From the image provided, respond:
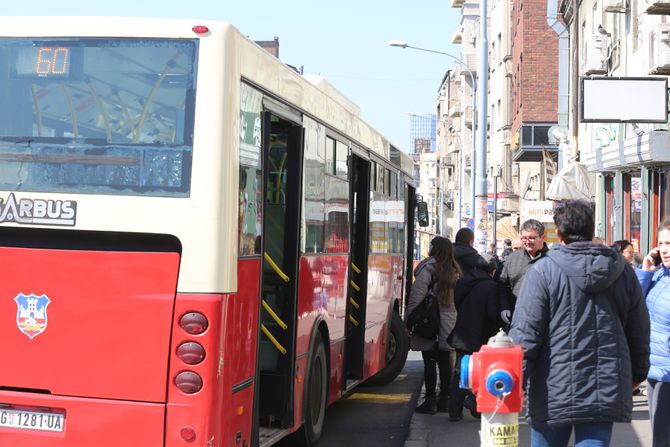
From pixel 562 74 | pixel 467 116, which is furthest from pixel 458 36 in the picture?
pixel 562 74

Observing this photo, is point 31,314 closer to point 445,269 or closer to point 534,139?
point 445,269

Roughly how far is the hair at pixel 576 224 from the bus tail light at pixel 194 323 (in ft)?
6.88

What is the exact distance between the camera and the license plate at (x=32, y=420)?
23.7 feet

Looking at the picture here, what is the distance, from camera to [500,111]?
2466 inches

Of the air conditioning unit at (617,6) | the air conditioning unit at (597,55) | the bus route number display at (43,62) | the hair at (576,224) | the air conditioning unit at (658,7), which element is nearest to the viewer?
the hair at (576,224)

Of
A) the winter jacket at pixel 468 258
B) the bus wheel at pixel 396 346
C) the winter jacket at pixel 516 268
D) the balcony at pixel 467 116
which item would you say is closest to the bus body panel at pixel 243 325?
the winter jacket at pixel 468 258

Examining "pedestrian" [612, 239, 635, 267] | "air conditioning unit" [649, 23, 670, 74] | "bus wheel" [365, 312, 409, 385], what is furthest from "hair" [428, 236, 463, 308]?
"air conditioning unit" [649, 23, 670, 74]

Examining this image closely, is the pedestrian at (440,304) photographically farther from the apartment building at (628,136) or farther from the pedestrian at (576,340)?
the apartment building at (628,136)

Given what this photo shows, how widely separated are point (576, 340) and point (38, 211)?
10.7 feet

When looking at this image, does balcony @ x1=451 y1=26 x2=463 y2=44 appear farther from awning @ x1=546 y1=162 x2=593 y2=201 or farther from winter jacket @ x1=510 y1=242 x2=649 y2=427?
winter jacket @ x1=510 y1=242 x2=649 y2=427

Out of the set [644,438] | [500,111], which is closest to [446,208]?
[500,111]

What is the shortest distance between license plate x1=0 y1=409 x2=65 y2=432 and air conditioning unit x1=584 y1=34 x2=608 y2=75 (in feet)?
→ 69.9

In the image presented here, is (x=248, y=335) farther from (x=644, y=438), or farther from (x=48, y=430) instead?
(x=644, y=438)

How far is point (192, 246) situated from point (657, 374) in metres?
2.83
